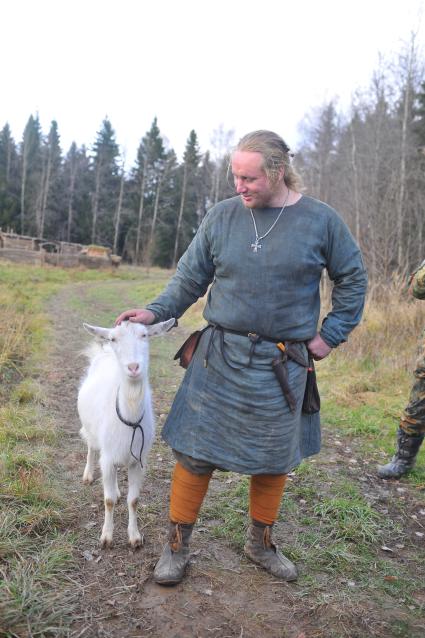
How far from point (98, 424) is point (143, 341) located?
0.95 m

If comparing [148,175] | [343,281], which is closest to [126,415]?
[343,281]

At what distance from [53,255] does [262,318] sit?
2682cm

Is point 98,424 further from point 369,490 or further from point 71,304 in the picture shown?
point 71,304

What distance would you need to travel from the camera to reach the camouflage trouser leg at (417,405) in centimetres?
461

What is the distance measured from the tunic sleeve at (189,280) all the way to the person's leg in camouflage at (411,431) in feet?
8.10

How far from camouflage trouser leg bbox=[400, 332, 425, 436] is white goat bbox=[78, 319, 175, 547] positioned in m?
2.51

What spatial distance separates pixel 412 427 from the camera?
4.73m

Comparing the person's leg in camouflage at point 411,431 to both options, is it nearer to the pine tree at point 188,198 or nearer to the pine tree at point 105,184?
the pine tree at point 188,198

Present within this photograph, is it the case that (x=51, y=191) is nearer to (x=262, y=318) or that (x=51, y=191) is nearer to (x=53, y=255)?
(x=53, y=255)

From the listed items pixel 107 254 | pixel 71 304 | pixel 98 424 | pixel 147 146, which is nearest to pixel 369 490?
pixel 98 424

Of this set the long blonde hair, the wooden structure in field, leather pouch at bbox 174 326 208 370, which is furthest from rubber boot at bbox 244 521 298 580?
the wooden structure in field

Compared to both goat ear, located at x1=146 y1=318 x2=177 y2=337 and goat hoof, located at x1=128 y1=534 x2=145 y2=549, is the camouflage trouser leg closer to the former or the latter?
goat ear, located at x1=146 y1=318 x2=177 y2=337

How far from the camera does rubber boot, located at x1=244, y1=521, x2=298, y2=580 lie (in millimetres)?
3195

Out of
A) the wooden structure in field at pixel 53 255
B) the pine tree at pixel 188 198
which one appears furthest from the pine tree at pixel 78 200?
the wooden structure in field at pixel 53 255
